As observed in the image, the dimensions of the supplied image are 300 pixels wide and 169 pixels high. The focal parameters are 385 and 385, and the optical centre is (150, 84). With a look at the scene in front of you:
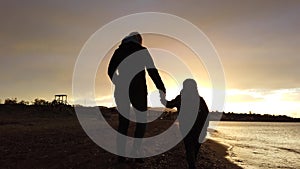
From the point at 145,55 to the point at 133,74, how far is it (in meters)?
0.46

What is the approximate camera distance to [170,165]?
9.48 meters

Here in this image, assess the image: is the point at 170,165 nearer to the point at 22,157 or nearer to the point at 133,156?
the point at 133,156

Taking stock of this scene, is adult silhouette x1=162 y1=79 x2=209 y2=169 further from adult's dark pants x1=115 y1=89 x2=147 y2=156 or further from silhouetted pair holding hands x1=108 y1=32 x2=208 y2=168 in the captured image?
Result: adult's dark pants x1=115 y1=89 x2=147 y2=156

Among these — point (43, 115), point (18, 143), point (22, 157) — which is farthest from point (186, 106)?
point (43, 115)

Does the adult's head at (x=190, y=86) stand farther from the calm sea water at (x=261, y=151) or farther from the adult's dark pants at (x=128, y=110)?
the calm sea water at (x=261, y=151)

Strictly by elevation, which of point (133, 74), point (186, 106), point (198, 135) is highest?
point (133, 74)

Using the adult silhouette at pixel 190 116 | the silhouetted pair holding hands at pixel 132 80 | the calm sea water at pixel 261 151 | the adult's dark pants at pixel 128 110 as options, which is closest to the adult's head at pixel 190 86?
the adult silhouette at pixel 190 116

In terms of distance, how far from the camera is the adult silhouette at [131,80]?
775 centimetres

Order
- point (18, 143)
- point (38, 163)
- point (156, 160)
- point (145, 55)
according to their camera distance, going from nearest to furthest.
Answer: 1. point (145, 55)
2. point (38, 163)
3. point (156, 160)
4. point (18, 143)

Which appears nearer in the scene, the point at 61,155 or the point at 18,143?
the point at 61,155

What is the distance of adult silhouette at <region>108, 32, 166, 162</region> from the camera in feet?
25.4

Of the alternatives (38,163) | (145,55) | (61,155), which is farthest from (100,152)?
(145,55)

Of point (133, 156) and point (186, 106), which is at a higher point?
point (186, 106)

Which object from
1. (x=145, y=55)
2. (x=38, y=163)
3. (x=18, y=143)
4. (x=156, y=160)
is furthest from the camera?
(x=18, y=143)
